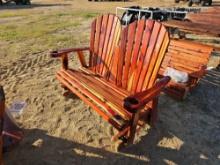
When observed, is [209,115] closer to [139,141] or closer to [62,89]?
[139,141]

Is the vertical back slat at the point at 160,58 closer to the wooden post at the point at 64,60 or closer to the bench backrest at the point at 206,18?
the wooden post at the point at 64,60

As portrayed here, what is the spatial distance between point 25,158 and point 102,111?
966 millimetres

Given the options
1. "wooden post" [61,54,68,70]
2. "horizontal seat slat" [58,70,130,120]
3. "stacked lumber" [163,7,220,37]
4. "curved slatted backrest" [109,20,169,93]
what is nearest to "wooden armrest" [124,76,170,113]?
"horizontal seat slat" [58,70,130,120]

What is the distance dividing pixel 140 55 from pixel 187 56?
171 cm

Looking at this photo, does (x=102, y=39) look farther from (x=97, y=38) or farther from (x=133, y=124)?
(x=133, y=124)

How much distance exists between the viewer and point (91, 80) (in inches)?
149

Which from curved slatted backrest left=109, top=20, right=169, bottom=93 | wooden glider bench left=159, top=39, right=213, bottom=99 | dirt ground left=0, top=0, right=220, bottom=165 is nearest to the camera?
dirt ground left=0, top=0, right=220, bottom=165

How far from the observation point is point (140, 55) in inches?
131

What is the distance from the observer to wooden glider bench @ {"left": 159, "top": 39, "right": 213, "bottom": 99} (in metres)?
4.18

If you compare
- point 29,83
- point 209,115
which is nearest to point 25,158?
point 29,83

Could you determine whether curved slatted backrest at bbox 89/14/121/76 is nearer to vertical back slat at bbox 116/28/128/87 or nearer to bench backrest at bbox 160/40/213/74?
vertical back slat at bbox 116/28/128/87

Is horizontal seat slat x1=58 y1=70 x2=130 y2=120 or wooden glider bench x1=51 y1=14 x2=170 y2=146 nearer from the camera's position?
wooden glider bench x1=51 y1=14 x2=170 y2=146

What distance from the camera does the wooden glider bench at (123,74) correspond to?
2879 mm

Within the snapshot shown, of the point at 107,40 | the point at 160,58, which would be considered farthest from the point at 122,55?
the point at 160,58
